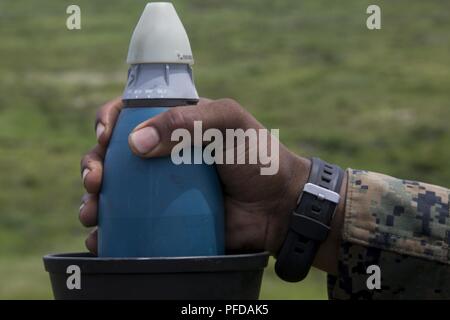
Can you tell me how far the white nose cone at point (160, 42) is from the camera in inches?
91.7

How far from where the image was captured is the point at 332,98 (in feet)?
91.6

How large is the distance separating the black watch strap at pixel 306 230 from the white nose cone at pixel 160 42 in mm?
440

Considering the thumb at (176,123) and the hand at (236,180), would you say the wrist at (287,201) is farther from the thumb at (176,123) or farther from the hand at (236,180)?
the thumb at (176,123)

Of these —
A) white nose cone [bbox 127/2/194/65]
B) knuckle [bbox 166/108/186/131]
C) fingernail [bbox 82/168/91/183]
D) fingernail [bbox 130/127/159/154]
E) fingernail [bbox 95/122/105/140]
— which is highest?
white nose cone [bbox 127/2/194/65]

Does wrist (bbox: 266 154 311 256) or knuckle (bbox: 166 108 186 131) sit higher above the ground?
knuckle (bbox: 166 108 186 131)

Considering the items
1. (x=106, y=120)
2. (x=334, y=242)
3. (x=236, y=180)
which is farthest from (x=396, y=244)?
(x=106, y=120)

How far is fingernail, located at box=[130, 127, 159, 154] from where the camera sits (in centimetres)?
225

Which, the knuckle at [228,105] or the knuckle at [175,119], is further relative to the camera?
the knuckle at [228,105]

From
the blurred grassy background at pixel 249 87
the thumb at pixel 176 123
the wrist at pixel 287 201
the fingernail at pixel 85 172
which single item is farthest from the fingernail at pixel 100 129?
the blurred grassy background at pixel 249 87

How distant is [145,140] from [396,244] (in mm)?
676

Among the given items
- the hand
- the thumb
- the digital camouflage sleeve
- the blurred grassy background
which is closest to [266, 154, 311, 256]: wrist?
the hand

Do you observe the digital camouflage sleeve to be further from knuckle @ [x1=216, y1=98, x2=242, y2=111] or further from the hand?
knuckle @ [x1=216, y1=98, x2=242, y2=111]

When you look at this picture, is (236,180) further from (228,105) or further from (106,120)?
(106,120)

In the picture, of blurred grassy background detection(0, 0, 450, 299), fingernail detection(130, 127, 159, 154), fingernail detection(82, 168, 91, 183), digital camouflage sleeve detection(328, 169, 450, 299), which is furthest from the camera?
blurred grassy background detection(0, 0, 450, 299)
